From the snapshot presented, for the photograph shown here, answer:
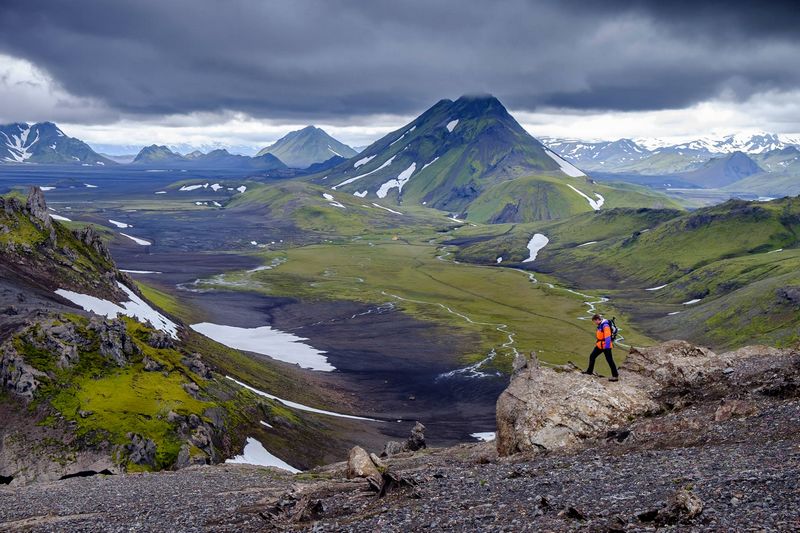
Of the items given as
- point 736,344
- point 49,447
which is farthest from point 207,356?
point 736,344

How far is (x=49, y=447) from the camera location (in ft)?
187

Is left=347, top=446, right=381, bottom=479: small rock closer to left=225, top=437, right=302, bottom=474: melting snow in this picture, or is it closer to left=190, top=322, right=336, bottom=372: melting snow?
left=225, top=437, right=302, bottom=474: melting snow

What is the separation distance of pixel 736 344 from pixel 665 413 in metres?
143

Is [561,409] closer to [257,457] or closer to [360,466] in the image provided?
[360,466]

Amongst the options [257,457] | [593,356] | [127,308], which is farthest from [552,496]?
[127,308]

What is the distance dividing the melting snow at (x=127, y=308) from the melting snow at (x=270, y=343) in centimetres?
2722

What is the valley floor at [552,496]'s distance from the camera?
62.6 ft

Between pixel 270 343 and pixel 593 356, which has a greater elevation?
pixel 593 356

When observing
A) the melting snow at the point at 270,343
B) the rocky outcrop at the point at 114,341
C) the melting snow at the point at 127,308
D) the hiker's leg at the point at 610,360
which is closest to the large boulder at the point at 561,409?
the hiker's leg at the point at 610,360

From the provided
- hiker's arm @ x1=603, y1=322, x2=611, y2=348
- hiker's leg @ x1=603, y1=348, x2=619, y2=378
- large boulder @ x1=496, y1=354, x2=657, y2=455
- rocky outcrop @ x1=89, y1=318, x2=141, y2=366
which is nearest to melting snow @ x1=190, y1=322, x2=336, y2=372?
rocky outcrop @ x1=89, y1=318, x2=141, y2=366

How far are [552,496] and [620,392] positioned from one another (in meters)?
14.3

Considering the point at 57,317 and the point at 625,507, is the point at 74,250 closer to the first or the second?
the point at 57,317

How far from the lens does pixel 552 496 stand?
75.9ft

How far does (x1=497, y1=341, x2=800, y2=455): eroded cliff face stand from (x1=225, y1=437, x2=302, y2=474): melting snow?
39.1 metres
